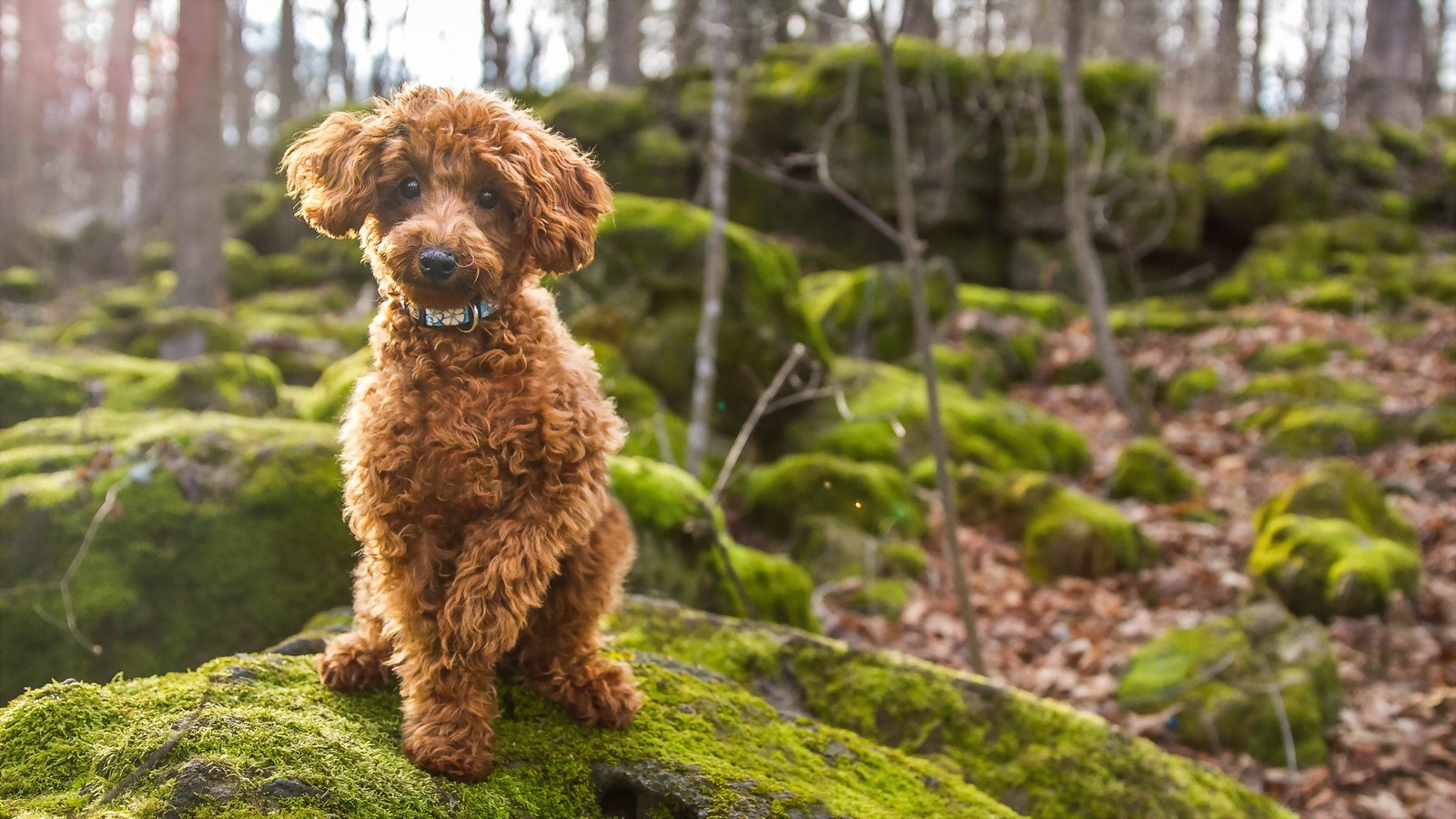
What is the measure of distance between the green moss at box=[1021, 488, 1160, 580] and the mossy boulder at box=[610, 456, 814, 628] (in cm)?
338

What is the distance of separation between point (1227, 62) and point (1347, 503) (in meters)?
18.1

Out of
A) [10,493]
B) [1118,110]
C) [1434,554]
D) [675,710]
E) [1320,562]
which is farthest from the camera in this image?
[1118,110]

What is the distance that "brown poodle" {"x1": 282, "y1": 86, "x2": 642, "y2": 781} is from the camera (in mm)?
2609

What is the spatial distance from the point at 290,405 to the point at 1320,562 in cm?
838

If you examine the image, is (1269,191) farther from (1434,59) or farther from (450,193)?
(450,193)

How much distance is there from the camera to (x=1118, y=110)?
16.1 meters

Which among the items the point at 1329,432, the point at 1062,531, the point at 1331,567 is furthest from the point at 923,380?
the point at 1331,567

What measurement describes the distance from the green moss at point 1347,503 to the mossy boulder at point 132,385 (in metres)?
8.60

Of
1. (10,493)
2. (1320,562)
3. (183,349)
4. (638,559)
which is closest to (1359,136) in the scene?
(1320,562)

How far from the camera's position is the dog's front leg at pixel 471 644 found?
103 inches

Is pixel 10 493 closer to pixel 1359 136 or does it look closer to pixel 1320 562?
pixel 1320 562

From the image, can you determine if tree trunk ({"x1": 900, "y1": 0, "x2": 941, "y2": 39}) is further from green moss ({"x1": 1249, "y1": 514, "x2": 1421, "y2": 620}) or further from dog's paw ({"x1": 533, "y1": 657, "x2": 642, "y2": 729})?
dog's paw ({"x1": 533, "y1": 657, "x2": 642, "y2": 729})

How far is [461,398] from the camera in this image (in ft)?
8.71

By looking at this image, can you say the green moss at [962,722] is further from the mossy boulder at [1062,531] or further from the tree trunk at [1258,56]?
the tree trunk at [1258,56]
